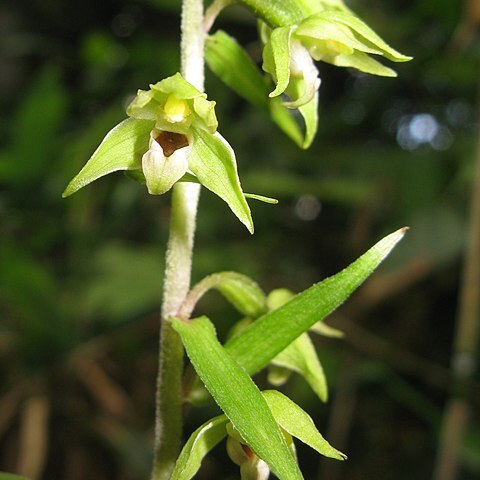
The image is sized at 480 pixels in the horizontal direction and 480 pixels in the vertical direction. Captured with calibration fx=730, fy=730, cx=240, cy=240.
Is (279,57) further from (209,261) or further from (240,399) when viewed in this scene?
(209,261)

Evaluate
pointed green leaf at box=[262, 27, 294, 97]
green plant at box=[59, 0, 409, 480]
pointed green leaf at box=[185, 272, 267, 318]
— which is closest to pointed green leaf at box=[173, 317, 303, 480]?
green plant at box=[59, 0, 409, 480]

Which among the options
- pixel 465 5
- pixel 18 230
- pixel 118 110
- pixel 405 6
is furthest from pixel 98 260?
pixel 405 6

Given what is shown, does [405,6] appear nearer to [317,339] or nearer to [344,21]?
[317,339]

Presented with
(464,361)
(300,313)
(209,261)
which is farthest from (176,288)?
(209,261)

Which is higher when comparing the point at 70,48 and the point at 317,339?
the point at 70,48

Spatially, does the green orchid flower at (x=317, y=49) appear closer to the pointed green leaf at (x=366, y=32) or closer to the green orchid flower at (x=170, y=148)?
the pointed green leaf at (x=366, y=32)

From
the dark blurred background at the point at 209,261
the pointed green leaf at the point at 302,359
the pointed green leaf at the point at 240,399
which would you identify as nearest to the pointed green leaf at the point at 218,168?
the pointed green leaf at the point at 240,399

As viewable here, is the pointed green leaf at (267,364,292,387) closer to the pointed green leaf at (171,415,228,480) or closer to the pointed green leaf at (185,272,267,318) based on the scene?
the pointed green leaf at (185,272,267,318)

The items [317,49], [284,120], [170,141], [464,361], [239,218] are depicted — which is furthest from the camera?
[464,361]
